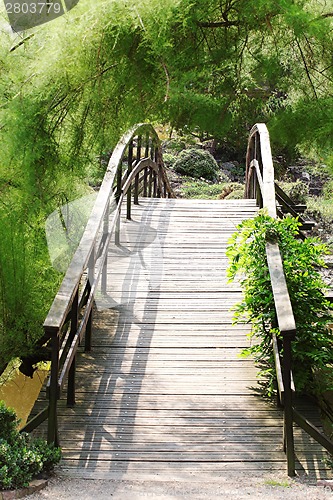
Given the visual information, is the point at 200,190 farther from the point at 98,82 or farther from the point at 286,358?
the point at 286,358

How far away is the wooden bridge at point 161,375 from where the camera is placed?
3.23m

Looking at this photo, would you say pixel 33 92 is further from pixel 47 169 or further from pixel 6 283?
pixel 6 283

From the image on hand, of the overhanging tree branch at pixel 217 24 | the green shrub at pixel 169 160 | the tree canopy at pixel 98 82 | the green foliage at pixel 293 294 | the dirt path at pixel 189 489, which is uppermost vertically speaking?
the overhanging tree branch at pixel 217 24

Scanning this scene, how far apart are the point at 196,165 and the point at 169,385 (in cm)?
1206

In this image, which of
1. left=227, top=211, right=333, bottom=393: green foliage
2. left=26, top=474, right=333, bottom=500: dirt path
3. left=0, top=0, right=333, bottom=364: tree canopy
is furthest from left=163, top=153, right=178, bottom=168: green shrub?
left=26, top=474, right=333, bottom=500: dirt path

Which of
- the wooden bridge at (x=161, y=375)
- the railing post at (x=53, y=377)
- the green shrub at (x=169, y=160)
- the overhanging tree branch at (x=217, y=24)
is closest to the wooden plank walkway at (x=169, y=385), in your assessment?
the wooden bridge at (x=161, y=375)

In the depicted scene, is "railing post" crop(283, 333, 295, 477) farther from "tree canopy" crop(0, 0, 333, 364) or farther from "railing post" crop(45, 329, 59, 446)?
"tree canopy" crop(0, 0, 333, 364)

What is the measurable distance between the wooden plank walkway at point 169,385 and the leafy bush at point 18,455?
176mm

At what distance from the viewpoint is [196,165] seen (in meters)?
15.7

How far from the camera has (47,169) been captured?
4.89 meters

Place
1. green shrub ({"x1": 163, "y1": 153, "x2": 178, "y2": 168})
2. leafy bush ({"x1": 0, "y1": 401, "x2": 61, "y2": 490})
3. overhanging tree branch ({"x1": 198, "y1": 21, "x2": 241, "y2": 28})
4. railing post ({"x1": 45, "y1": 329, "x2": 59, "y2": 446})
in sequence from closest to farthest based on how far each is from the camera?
leafy bush ({"x1": 0, "y1": 401, "x2": 61, "y2": 490}) < railing post ({"x1": 45, "y1": 329, "x2": 59, "y2": 446}) < overhanging tree branch ({"x1": 198, "y1": 21, "x2": 241, "y2": 28}) < green shrub ({"x1": 163, "y1": 153, "x2": 178, "y2": 168})

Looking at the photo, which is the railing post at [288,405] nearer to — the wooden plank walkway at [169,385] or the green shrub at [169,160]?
the wooden plank walkway at [169,385]

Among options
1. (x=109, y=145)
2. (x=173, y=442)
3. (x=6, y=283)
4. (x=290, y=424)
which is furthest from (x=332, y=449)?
(x=109, y=145)

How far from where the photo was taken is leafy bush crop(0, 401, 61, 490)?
2787mm
